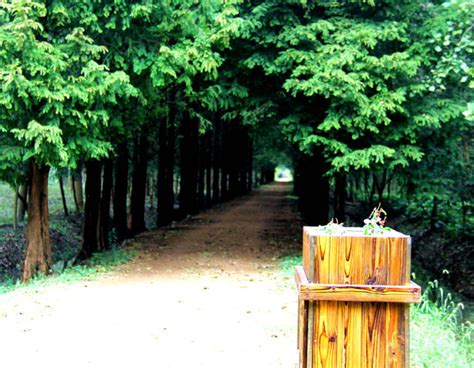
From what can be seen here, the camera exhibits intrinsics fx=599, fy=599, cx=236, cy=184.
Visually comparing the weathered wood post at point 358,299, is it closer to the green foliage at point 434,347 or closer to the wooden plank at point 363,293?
the wooden plank at point 363,293

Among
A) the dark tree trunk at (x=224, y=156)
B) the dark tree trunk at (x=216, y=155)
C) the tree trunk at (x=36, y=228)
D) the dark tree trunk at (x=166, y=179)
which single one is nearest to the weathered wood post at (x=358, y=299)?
the tree trunk at (x=36, y=228)

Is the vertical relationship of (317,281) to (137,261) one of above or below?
above

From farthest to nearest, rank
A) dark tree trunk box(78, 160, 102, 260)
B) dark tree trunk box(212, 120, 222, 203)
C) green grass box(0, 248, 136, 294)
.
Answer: dark tree trunk box(212, 120, 222, 203) < dark tree trunk box(78, 160, 102, 260) < green grass box(0, 248, 136, 294)

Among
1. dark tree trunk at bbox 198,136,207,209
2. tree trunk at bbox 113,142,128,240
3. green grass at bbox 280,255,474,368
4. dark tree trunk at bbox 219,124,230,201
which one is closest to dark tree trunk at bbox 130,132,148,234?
tree trunk at bbox 113,142,128,240

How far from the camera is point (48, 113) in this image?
9875 millimetres

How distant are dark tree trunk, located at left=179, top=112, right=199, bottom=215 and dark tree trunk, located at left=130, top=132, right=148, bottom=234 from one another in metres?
3.57

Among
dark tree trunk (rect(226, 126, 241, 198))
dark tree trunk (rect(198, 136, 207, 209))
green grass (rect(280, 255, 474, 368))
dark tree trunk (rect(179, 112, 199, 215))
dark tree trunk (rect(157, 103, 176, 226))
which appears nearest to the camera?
green grass (rect(280, 255, 474, 368))

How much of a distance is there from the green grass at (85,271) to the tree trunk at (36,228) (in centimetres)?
35

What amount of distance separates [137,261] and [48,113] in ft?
14.6

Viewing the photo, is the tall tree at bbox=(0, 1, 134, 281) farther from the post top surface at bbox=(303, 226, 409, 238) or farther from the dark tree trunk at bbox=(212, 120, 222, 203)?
the dark tree trunk at bbox=(212, 120, 222, 203)

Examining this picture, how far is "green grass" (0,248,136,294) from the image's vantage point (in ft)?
34.6

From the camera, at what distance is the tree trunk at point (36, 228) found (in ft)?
38.8

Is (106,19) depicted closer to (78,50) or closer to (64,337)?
(78,50)

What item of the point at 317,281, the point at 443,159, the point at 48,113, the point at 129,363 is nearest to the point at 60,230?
the point at 48,113
